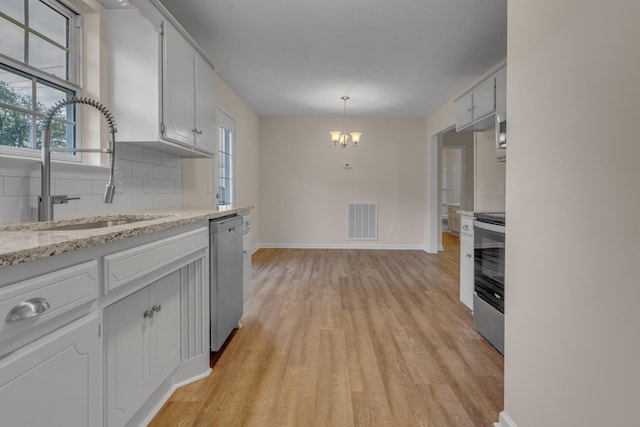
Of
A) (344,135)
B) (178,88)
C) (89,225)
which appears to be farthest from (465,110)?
(89,225)

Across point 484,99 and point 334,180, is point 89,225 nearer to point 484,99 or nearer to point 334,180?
point 484,99

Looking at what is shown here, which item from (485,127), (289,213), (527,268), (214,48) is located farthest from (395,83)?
(527,268)

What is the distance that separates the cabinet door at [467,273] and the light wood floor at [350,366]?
0.15 meters

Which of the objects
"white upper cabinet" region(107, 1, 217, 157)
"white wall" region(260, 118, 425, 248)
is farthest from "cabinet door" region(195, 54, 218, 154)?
"white wall" region(260, 118, 425, 248)

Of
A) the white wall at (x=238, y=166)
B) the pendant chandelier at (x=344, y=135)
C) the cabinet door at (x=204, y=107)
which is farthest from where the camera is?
the pendant chandelier at (x=344, y=135)

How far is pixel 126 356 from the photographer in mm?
1224

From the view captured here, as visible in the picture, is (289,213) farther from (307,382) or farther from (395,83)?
(307,382)

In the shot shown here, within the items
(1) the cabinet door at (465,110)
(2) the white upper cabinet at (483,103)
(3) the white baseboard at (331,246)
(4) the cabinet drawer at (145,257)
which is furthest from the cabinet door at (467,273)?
(3) the white baseboard at (331,246)

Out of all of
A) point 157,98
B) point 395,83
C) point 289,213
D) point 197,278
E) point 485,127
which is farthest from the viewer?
point 289,213

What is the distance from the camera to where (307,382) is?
1.80 m

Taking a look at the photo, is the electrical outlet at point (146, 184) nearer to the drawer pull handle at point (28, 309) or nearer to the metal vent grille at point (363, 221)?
the drawer pull handle at point (28, 309)

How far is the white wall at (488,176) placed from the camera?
3398mm

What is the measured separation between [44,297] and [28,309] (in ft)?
0.16

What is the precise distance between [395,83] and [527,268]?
3.57m
